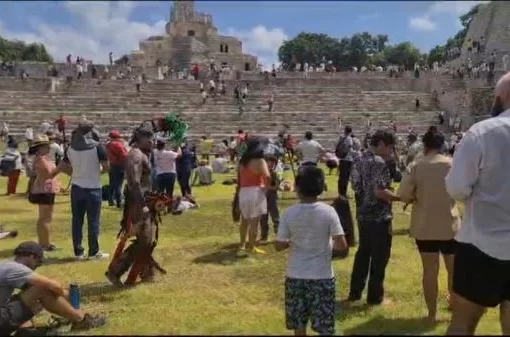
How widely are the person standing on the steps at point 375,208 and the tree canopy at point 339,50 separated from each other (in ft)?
293

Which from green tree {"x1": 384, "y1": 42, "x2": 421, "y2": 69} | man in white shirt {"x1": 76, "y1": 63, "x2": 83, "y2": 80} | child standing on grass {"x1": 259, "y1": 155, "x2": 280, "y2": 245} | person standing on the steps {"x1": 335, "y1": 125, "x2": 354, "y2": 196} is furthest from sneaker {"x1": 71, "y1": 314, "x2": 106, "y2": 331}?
green tree {"x1": 384, "y1": 42, "x2": 421, "y2": 69}

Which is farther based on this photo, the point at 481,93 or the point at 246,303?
the point at 481,93

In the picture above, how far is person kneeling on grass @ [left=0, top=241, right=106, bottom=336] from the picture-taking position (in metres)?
5.60

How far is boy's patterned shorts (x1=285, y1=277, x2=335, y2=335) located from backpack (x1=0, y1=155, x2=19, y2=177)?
1234 cm

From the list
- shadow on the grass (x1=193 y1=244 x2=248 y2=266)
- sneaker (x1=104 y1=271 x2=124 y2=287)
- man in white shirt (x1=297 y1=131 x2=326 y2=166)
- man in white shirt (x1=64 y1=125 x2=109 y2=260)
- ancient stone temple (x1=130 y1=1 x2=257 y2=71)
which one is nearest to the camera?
sneaker (x1=104 y1=271 x2=124 y2=287)

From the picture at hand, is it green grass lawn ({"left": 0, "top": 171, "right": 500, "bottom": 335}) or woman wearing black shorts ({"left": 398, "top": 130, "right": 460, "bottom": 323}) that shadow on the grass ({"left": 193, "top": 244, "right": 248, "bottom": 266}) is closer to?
green grass lawn ({"left": 0, "top": 171, "right": 500, "bottom": 335})

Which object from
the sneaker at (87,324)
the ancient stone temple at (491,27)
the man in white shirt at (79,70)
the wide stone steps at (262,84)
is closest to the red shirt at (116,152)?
the sneaker at (87,324)

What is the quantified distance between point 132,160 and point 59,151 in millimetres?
10229

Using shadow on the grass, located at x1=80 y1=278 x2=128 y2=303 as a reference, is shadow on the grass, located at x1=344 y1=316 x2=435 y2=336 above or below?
above

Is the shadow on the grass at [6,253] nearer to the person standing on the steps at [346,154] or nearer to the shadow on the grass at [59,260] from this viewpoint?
the shadow on the grass at [59,260]

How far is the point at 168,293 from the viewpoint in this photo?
7.26m

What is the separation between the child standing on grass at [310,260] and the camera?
496 cm

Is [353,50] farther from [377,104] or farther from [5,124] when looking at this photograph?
[5,124]

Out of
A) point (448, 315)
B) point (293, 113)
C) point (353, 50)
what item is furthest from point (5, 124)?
point (353, 50)
